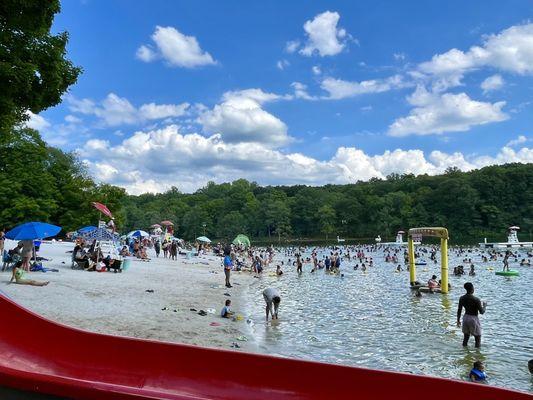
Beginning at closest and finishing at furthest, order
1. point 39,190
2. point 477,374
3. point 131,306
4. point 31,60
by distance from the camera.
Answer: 1. point 477,374
2. point 31,60
3. point 131,306
4. point 39,190

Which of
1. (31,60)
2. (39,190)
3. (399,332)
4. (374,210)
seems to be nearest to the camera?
(31,60)

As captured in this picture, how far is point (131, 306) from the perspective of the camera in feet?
47.1

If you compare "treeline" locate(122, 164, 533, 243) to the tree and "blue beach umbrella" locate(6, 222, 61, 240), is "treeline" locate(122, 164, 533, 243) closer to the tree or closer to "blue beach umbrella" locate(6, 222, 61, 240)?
"blue beach umbrella" locate(6, 222, 61, 240)

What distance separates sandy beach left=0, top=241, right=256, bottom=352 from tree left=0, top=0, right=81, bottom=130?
5652mm

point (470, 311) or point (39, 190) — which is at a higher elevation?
point (39, 190)

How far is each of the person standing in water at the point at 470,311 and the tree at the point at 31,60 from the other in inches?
514

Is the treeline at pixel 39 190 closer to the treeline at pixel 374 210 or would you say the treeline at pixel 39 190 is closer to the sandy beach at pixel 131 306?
the sandy beach at pixel 131 306

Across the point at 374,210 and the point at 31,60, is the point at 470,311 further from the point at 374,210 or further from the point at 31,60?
the point at 374,210

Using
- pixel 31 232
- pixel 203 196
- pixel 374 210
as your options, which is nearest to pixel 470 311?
pixel 31 232

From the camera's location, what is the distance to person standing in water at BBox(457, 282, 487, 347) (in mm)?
11388

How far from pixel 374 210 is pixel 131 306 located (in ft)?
400

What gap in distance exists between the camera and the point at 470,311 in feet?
38.1

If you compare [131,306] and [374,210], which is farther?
[374,210]

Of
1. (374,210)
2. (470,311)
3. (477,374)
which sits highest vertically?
(374,210)
